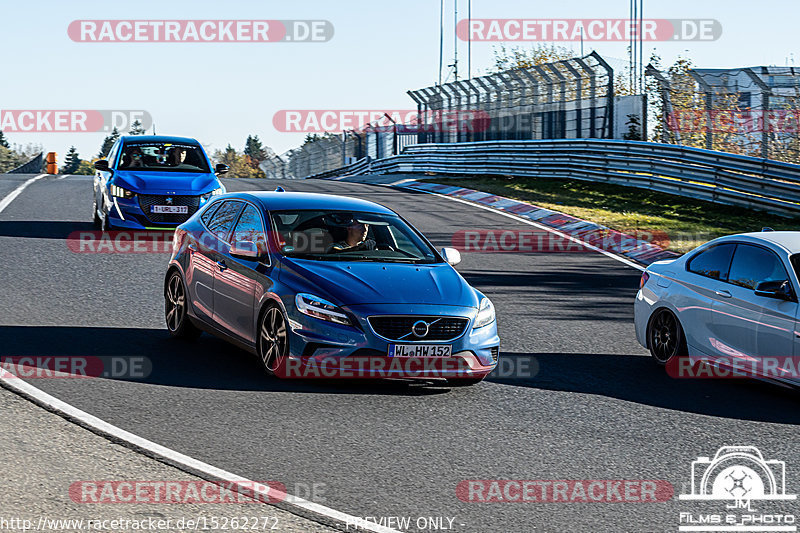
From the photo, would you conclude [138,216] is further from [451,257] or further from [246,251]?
[451,257]

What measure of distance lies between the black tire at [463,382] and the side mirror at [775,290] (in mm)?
2332

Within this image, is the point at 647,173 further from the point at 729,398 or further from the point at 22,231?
the point at 729,398

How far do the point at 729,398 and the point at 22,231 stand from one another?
1285 centimetres

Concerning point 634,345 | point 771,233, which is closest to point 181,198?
point 634,345

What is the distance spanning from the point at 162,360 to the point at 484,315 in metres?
2.81

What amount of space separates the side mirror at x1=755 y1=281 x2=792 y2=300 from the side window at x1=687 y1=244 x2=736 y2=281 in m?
0.71

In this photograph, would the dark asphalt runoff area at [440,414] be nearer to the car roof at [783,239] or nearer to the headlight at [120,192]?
the car roof at [783,239]

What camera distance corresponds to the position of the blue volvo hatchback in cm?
823

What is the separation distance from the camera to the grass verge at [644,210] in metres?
20.3

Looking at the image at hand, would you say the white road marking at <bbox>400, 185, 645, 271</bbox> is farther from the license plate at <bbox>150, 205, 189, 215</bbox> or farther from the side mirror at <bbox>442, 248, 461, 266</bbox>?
the side mirror at <bbox>442, 248, 461, 266</bbox>

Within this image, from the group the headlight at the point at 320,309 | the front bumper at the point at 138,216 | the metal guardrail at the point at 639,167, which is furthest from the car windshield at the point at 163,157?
the metal guardrail at the point at 639,167

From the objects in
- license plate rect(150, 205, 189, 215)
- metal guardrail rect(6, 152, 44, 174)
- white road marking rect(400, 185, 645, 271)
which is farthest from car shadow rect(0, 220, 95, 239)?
metal guardrail rect(6, 152, 44, 174)

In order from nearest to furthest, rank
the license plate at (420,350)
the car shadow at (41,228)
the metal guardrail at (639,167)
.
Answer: the license plate at (420,350), the car shadow at (41,228), the metal guardrail at (639,167)

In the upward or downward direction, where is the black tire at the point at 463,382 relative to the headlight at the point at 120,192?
downward
